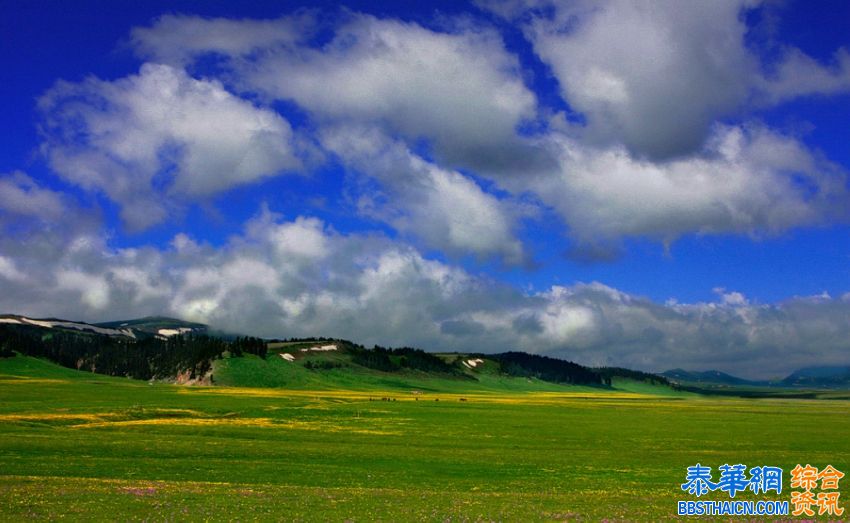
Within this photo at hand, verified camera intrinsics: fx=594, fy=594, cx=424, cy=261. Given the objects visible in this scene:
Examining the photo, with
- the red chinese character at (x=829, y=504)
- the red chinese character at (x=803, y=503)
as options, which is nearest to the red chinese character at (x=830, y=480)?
the red chinese character at (x=829, y=504)

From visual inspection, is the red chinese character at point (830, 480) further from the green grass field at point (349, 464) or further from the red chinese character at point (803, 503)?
the red chinese character at point (803, 503)

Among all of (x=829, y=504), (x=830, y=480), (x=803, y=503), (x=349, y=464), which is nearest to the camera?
(x=829, y=504)

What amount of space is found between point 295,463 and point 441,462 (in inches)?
488

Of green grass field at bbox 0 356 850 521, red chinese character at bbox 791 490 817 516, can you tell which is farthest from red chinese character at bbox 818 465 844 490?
red chinese character at bbox 791 490 817 516

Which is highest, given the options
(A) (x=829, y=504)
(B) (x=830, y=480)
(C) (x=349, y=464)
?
(A) (x=829, y=504)

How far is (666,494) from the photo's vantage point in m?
36.8

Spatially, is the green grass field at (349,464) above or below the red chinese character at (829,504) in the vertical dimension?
below

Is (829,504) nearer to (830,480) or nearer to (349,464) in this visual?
(830,480)

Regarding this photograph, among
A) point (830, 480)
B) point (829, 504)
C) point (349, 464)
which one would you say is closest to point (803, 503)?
point (829, 504)

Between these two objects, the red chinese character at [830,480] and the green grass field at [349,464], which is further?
the red chinese character at [830,480]

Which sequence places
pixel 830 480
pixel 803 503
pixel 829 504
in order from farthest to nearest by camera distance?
pixel 830 480
pixel 803 503
pixel 829 504

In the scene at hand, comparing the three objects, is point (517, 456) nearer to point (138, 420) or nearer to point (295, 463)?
point (295, 463)

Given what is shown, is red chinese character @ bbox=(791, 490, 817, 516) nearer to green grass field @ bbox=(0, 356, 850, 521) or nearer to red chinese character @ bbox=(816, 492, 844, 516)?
red chinese character @ bbox=(816, 492, 844, 516)

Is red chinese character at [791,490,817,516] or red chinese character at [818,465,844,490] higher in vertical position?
red chinese character at [791,490,817,516]
